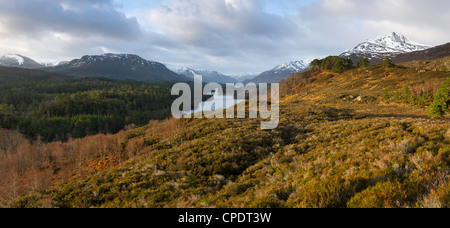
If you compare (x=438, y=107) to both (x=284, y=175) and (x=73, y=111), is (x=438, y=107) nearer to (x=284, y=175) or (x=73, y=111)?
(x=284, y=175)

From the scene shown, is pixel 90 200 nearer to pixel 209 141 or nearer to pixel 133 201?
pixel 133 201

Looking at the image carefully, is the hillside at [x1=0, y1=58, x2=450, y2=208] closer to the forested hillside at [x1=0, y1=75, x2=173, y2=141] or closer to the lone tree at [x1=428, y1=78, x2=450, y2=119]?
the lone tree at [x1=428, y1=78, x2=450, y2=119]

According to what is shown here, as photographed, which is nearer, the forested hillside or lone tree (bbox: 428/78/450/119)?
lone tree (bbox: 428/78/450/119)

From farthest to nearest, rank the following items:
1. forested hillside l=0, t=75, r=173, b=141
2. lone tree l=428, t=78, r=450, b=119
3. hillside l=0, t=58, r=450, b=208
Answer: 1. forested hillside l=0, t=75, r=173, b=141
2. lone tree l=428, t=78, r=450, b=119
3. hillside l=0, t=58, r=450, b=208

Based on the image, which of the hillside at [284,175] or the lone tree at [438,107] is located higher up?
the lone tree at [438,107]

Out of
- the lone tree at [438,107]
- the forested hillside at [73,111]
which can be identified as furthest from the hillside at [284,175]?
the forested hillside at [73,111]

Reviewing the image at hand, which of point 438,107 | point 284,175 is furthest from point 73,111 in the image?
point 438,107

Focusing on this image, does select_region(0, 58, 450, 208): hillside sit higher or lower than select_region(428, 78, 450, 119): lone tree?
lower

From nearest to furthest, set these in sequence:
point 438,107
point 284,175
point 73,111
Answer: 1. point 284,175
2. point 438,107
3. point 73,111

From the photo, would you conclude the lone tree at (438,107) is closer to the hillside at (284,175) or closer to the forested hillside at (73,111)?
A: the hillside at (284,175)

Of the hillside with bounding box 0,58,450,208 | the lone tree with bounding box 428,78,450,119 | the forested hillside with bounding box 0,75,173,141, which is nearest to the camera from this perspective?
the hillside with bounding box 0,58,450,208

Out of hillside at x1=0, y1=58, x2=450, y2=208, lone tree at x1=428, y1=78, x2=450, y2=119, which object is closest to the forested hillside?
hillside at x1=0, y1=58, x2=450, y2=208
